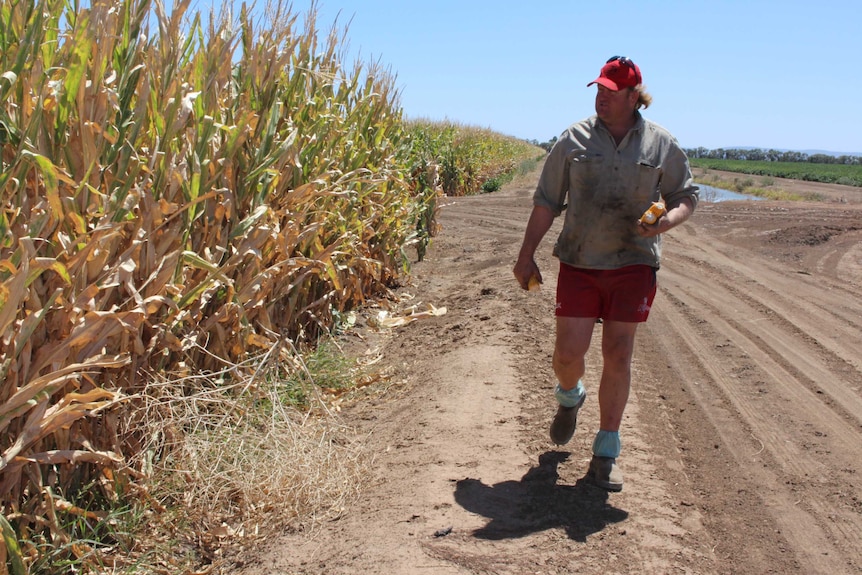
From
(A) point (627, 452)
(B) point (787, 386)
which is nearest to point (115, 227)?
(A) point (627, 452)

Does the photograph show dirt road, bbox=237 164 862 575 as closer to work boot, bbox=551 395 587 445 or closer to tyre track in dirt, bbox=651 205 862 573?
tyre track in dirt, bbox=651 205 862 573

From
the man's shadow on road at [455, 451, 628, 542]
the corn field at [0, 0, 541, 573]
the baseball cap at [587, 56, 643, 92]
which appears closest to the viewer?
the corn field at [0, 0, 541, 573]

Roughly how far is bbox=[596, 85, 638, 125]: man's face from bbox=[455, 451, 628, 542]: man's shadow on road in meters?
1.81

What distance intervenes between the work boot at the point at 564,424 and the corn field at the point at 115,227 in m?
1.60

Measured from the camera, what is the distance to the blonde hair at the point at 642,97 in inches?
161

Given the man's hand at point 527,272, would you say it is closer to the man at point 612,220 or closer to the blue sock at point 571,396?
the man at point 612,220

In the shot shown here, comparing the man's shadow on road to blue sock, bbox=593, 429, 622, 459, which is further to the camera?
blue sock, bbox=593, 429, 622, 459

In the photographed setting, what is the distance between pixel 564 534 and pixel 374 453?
138 cm

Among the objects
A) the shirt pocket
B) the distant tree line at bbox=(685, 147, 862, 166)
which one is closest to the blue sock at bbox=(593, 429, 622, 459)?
the shirt pocket

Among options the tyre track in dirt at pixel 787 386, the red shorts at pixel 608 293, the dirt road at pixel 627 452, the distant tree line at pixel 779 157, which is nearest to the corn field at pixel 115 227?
the dirt road at pixel 627 452

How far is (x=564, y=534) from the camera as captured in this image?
3.74m

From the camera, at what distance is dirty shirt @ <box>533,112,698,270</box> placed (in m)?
4.11

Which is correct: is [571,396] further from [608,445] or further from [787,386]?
[787,386]

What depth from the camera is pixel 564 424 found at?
4.46m
